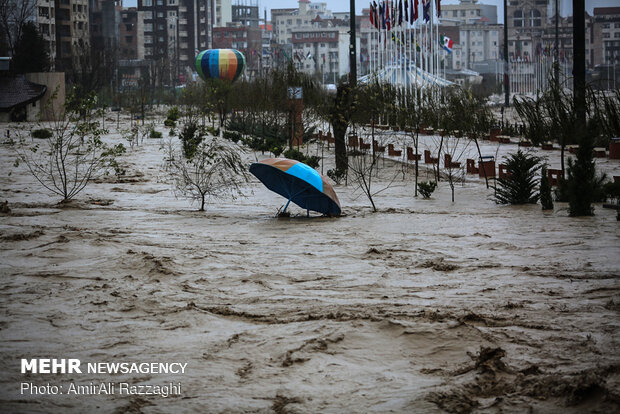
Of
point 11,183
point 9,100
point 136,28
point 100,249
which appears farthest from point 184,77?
point 100,249

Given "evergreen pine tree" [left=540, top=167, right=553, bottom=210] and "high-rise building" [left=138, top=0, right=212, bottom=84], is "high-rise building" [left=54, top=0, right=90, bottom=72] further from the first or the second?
"evergreen pine tree" [left=540, top=167, right=553, bottom=210]

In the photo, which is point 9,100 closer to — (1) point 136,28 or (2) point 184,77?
(2) point 184,77

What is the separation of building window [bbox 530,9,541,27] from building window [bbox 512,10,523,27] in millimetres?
2135

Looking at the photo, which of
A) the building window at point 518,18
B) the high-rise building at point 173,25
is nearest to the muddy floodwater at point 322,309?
the high-rise building at point 173,25

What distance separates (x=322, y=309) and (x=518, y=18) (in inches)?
5807

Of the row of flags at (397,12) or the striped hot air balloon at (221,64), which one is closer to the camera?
the row of flags at (397,12)

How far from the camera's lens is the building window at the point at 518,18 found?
146750mm

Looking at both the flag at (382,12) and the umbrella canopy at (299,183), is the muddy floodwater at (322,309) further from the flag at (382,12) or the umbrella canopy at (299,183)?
the flag at (382,12)

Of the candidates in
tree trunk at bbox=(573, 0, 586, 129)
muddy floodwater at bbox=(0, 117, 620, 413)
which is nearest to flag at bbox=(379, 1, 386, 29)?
tree trunk at bbox=(573, 0, 586, 129)

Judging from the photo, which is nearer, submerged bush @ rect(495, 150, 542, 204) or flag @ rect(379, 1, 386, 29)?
submerged bush @ rect(495, 150, 542, 204)

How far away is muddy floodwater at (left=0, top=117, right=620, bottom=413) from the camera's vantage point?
579 centimetres

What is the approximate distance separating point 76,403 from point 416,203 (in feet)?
38.4

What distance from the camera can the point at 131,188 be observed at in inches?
754

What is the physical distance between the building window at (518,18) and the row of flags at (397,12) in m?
104
